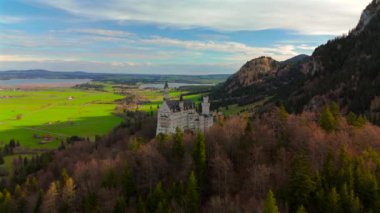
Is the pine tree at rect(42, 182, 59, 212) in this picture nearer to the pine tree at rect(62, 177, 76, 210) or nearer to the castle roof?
the pine tree at rect(62, 177, 76, 210)

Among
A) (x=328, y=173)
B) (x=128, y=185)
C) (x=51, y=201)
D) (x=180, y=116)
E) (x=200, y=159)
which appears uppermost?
(x=180, y=116)

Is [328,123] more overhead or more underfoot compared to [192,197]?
more overhead

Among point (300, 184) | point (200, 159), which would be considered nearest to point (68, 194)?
point (200, 159)

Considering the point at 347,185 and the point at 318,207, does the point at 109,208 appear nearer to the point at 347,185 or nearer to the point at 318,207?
the point at 318,207

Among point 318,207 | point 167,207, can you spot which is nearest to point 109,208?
point 167,207

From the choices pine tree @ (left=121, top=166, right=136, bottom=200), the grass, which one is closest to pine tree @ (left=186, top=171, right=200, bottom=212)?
pine tree @ (left=121, top=166, right=136, bottom=200)

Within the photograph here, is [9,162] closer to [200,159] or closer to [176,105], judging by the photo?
[176,105]

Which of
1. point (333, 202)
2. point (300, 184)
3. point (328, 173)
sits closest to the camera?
point (333, 202)

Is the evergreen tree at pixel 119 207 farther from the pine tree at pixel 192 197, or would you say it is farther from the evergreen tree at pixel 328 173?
the evergreen tree at pixel 328 173
